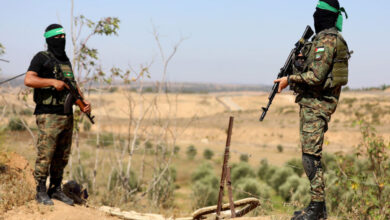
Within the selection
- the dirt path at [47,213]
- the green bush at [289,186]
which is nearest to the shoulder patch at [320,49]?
the dirt path at [47,213]

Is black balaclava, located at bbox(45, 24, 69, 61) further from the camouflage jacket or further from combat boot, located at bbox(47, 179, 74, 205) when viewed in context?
the camouflage jacket

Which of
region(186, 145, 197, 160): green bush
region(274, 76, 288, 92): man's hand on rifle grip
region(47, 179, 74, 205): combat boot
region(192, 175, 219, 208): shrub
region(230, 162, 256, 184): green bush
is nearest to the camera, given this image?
region(274, 76, 288, 92): man's hand on rifle grip

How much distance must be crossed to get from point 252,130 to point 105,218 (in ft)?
83.9

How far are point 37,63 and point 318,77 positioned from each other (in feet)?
8.89

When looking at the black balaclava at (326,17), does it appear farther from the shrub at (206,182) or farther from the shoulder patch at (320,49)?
the shrub at (206,182)

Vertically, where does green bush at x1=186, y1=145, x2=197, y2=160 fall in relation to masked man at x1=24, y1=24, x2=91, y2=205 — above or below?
below

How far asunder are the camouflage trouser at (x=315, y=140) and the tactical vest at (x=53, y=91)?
2423mm

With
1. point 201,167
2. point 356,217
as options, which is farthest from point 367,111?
point 356,217

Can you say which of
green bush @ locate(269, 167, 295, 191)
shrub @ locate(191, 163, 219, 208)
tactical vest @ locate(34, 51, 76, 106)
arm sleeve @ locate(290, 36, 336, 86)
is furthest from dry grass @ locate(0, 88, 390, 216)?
arm sleeve @ locate(290, 36, 336, 86)

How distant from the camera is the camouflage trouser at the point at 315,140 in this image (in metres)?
3.21

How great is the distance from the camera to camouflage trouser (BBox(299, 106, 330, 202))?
126 inches

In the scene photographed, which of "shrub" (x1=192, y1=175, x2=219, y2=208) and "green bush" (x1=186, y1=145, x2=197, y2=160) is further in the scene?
"green bush" (x1=186, y1=145, x2=197, y2=160)

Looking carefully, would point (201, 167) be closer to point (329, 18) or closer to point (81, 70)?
point (81, 70)

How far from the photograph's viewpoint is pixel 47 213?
3.92 meters
